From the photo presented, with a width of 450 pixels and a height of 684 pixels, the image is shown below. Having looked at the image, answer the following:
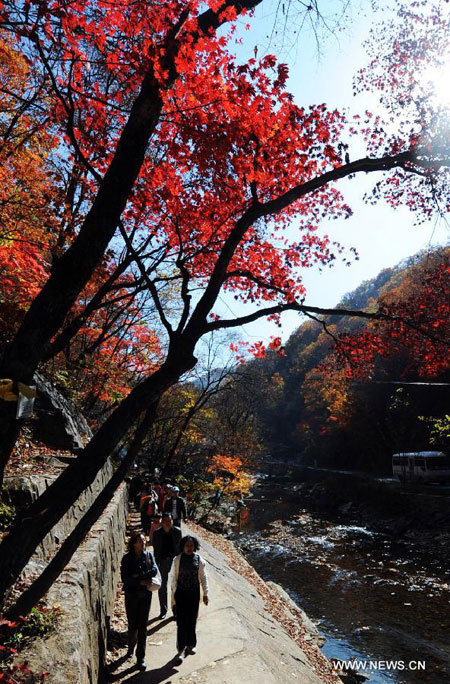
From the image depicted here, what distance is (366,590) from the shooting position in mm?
14828

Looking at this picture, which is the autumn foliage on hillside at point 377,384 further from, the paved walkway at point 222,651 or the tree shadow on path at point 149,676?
the tree shadow on path at point 149,676

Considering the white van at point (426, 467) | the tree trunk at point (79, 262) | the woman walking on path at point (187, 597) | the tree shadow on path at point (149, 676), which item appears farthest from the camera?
the white van at point (426, 467)

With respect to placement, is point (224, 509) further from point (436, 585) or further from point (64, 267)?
point (64, 267)

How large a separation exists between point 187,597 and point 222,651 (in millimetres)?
995

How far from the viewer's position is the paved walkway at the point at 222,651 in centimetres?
539

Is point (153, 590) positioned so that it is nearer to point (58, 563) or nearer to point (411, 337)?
point (58, 563)

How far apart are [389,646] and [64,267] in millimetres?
12736

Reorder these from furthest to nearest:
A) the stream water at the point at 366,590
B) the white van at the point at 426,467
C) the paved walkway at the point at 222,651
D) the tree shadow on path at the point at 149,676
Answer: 1. the white van at the point at 426,467
2. the stream water at the point at 366,590
3. the paved walkway at the point at 222,651
4. the tree shadow on path at the point at 149,676

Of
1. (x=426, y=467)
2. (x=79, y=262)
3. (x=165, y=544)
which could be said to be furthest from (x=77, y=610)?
(x=426, y=467)

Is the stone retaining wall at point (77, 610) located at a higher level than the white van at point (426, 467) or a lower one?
lower

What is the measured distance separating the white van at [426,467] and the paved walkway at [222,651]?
77.9 feet

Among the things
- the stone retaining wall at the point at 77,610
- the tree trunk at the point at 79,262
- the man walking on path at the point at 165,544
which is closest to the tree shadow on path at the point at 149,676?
the stone retaining wall at the point at 77,610

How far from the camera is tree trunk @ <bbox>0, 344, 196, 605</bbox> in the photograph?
319cm

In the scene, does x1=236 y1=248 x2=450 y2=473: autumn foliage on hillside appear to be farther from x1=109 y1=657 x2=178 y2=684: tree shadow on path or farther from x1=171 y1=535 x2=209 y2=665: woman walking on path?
x1=109 y1=657 x2=178 y2=684: tree shadow on path
